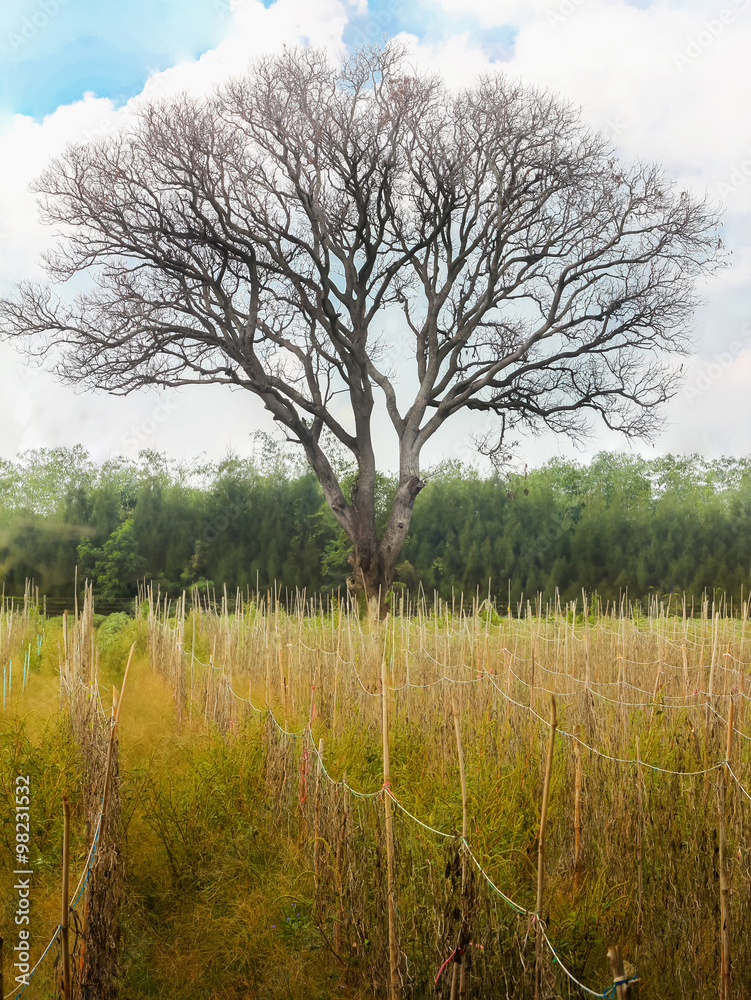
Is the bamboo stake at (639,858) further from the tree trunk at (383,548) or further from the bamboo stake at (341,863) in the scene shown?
the tree trunk at (383,548)

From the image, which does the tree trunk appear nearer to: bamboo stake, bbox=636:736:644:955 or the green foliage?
the green foliage

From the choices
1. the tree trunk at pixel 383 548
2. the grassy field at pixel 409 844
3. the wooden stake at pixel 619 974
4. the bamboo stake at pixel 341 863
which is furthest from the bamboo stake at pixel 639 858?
the tree trunk at pixel 383 548

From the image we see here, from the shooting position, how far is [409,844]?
2.48m

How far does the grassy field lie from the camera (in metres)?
2.32

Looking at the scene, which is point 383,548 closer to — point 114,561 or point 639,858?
point 114,561

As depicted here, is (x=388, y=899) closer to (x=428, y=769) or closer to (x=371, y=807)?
(x=371, y=807)

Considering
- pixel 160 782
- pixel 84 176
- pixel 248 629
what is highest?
pixel 84 176

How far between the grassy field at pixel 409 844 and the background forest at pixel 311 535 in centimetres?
793

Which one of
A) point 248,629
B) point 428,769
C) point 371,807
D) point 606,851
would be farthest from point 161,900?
point 248,629

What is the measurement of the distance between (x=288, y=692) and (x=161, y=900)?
168 cm

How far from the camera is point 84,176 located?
31.5 ft

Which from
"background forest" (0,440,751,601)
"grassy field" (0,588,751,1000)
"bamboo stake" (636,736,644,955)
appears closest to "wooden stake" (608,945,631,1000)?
"grassy field" (0,588,751,1000)

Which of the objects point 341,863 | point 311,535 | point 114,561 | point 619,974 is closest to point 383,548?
point 311,535

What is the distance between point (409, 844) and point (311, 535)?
10.3 m
